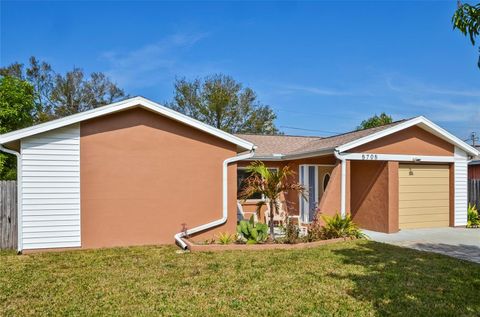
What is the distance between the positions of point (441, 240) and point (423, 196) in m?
3.04

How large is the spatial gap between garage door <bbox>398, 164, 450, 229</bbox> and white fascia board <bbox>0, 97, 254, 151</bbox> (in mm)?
6450

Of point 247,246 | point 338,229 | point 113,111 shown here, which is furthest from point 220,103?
point 247,246

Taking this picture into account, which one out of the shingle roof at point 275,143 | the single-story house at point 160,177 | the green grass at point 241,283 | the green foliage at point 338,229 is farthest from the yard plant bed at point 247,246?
the shingle roof at point 275,143

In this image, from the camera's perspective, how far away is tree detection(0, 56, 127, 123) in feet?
119

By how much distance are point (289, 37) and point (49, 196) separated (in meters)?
15.0

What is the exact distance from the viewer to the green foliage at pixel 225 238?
34.9 ft

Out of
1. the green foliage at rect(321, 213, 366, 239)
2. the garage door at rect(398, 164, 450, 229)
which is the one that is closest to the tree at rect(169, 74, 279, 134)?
the garage door at rect(398, 164, 450, 229)

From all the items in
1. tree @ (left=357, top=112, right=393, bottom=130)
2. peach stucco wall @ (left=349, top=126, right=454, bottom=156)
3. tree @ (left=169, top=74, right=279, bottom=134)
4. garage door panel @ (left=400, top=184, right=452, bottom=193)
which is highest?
tree @ (left=169, top=74, right=279, bottom=134)

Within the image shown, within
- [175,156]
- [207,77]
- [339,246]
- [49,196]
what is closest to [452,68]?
[339,246]

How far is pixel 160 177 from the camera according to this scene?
1093cm

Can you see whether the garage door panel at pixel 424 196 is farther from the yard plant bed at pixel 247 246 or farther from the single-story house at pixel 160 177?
the yard plant bed at pixel 247 246

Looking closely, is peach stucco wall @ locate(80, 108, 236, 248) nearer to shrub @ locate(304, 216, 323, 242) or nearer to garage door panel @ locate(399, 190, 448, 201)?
shrub @ locate(304, 216, 323, 242)

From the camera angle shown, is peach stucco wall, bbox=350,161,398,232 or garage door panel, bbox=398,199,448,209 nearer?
peach stucco wall, bbox=350,161,398,232

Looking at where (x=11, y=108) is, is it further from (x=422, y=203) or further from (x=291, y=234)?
(x=422, y=203)
